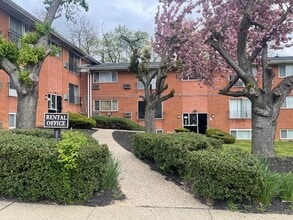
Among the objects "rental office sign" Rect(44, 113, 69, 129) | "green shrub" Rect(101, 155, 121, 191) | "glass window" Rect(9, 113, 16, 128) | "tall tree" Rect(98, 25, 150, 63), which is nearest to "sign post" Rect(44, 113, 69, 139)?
"rental office sign" Rect(44, 113, 69, 129)

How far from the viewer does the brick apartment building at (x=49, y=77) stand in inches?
668

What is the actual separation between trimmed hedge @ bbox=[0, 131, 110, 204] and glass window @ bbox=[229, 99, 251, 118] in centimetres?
2335

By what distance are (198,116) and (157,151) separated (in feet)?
66.9

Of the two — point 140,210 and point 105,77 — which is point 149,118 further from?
point 105,77

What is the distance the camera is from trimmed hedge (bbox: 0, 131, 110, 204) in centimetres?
551

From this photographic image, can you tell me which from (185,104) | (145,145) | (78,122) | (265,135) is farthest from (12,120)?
(185,104)

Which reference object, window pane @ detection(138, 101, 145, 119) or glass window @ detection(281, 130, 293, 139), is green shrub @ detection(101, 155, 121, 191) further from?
glass window @ detection(281, 130, 293, 139)

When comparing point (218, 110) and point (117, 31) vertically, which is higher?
point (117, 31)

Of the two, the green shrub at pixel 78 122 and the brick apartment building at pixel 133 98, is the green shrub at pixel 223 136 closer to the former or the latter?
the brick apartment building at pixel 133 98

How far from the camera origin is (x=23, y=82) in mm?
9633

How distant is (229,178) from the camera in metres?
5.38

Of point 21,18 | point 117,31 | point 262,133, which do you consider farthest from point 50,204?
point 117,31

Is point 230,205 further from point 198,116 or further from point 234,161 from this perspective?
point 198,116

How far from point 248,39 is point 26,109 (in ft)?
27.6
